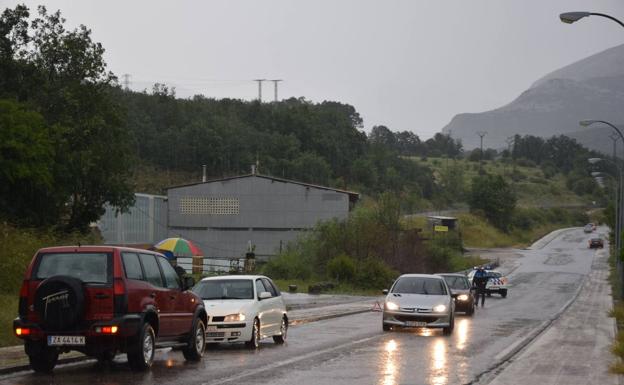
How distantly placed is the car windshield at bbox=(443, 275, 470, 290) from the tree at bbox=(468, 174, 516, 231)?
4163 inches

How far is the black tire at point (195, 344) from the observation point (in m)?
16.7

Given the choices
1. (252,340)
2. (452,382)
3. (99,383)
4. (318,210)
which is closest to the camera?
(99,383)

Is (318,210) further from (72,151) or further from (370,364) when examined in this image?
(370,364)

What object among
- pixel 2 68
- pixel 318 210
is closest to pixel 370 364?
pixel 2 68

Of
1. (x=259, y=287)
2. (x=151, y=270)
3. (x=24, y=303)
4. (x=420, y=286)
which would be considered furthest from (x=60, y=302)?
(x=420, y=286)

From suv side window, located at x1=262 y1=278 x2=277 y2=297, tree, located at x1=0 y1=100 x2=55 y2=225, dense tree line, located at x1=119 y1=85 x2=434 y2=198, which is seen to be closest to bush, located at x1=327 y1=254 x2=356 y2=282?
tree, located at x1=0 y1=100 x2=55 y2=225

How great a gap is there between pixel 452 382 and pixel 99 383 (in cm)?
518

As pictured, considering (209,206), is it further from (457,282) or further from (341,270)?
(457,282)

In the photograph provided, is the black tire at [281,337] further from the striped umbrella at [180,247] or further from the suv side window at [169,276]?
the striped umbrella at [180,247]

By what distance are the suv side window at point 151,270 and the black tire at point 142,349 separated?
778 millimetres

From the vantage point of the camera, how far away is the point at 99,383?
13242mm

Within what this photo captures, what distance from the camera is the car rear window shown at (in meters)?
13.9

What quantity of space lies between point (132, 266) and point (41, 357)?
192 cm

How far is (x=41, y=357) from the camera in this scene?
14.3m
